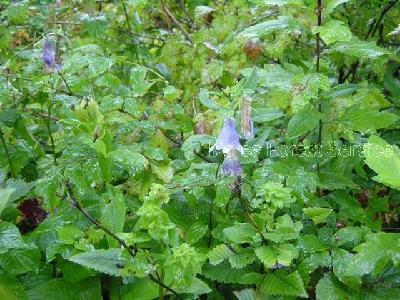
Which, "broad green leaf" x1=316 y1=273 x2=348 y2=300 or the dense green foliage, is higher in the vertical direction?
the dense green foliage

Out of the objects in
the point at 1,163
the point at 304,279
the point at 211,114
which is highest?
the point at 211,114

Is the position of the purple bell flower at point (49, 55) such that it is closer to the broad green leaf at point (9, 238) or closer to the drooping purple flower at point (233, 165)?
the broad green leaf at point (9, 238)

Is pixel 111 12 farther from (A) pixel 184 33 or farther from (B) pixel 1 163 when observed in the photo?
(B) pixel 1 163

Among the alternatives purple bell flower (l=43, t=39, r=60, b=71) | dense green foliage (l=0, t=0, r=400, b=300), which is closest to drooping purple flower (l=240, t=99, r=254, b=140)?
dense green foliage (l=0, t=0, r=400, b=300)

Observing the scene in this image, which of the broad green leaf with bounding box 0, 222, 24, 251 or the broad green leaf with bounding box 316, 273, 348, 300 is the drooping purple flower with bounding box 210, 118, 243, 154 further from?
the broad green leaf with bounding box 0, 222, 24, 251

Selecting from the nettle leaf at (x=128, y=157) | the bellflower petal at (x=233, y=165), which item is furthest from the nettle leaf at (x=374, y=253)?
the nettle leaf at (x=128, y=157)

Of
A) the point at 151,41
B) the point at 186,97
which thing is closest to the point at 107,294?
the point at 186,97

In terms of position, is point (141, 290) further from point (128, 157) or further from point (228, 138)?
point (228, 138)
